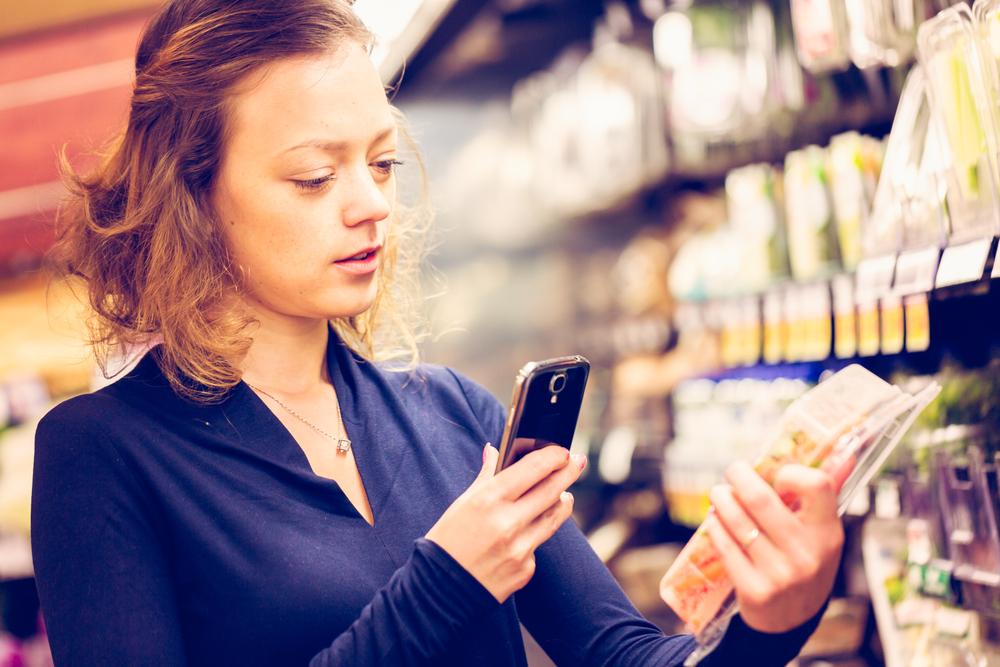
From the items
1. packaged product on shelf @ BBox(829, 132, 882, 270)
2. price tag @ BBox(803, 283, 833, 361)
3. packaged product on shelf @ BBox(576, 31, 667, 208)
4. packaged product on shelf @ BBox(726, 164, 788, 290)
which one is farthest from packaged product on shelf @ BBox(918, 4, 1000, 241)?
packaged product on shelf @ BBox(576, 31, 667, 208)

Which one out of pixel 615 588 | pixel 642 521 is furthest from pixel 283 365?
pixel 642 521

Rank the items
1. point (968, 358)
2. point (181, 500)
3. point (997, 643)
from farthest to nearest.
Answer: point (968, 358)
point (997, 643)
point (181, 500)

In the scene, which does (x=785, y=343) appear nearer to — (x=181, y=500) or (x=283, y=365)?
(x=283, y=365)

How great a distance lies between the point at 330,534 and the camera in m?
1.29

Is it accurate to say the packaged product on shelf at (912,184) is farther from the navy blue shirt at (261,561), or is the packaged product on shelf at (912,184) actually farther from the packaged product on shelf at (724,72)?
the packaged product on shelf at (724,72)

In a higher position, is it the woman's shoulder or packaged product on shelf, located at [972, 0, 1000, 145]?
packaged product on shelf, located at [972, 0, 1000, 145]

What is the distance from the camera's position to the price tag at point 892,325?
7.34ft

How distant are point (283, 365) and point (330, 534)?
26 centimetres

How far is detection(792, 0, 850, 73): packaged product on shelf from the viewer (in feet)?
7.49

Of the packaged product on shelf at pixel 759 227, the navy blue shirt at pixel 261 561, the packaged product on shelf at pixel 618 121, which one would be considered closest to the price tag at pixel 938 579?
the navy blue shirt at pixel 261 561

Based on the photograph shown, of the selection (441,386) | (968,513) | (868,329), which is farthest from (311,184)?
(868,329)

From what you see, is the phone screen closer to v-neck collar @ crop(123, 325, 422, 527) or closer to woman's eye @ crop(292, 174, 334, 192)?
v-neck collar @ crop(123, 325, 422, 527)

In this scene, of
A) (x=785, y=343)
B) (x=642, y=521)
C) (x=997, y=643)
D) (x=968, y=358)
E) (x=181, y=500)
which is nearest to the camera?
(x=181, y=500)

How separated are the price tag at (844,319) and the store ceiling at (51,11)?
8.66 feet
